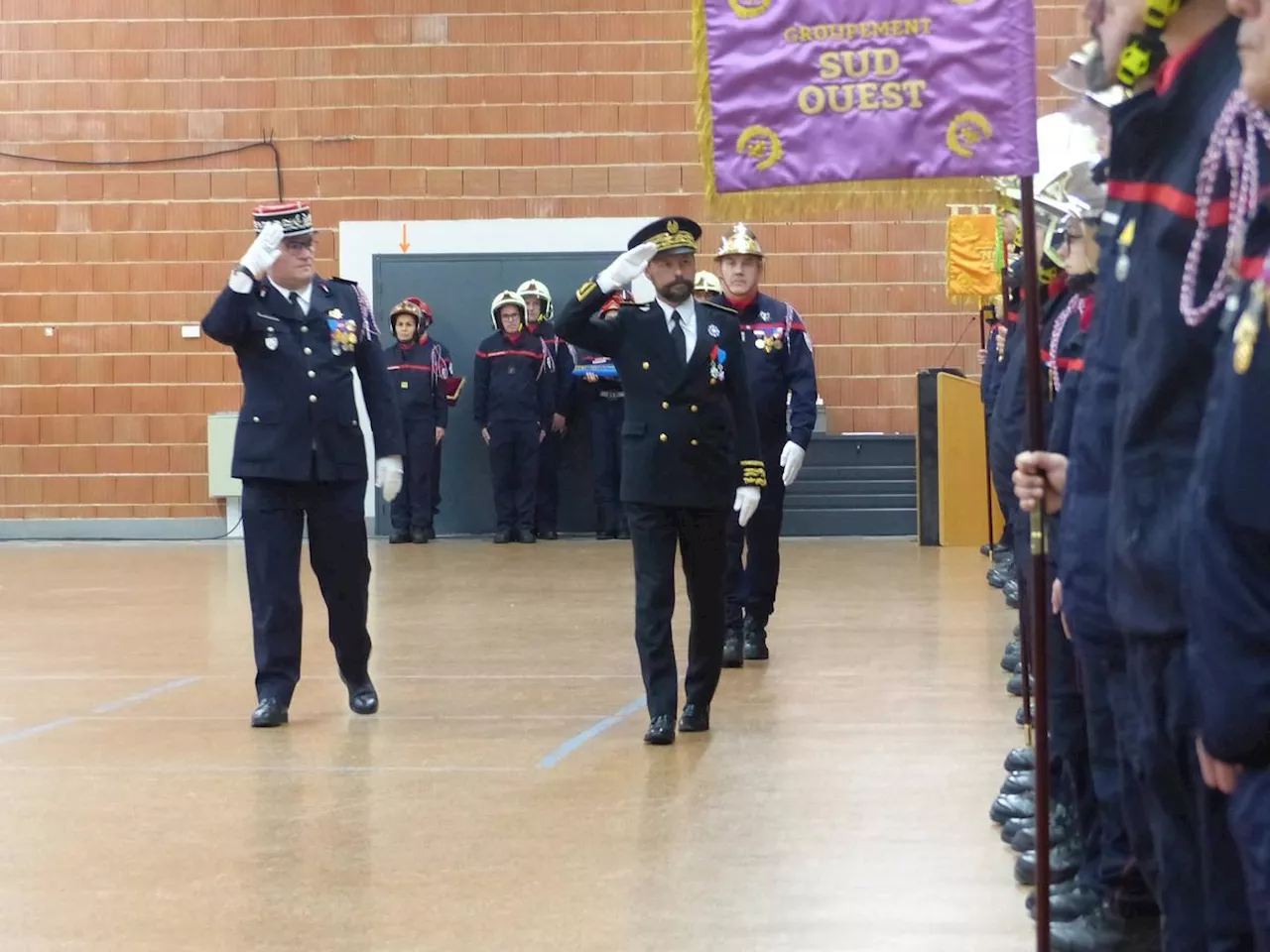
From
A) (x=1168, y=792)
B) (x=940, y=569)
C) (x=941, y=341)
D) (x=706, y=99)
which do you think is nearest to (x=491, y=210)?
(x=941, y=341)

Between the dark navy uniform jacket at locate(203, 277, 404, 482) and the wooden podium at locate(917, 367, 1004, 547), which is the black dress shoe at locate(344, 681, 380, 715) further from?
the wooden podium at locate(917, 367, 1004, 547)

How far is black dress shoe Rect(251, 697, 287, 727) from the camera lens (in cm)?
644

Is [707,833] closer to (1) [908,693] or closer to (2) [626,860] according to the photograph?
(2) [626,860]

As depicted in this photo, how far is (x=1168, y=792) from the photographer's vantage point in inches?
95.0

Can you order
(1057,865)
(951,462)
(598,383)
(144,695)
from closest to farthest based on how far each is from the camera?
(1057,865) < (144,695) < (951,462) < (598,383)

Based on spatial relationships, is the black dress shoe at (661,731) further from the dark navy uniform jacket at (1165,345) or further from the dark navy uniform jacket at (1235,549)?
the dark navy uniform jacket at (1235,549)

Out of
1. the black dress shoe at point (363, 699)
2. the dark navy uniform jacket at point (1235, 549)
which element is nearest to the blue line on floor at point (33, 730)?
the black dress shoe at point (363, 699)

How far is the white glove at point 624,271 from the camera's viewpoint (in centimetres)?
593

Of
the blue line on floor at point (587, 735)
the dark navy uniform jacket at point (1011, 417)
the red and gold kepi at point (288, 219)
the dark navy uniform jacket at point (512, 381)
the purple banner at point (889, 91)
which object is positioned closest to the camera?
the purple banner at point (889, 91)

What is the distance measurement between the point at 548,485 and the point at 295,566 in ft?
30.5

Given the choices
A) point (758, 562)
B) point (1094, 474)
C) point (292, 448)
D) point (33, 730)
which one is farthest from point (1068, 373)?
point (758, 562)

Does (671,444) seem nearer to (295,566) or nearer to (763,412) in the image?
(295,566)

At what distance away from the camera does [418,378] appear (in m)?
15.2

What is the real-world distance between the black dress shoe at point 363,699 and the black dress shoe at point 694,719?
4.12 feet
